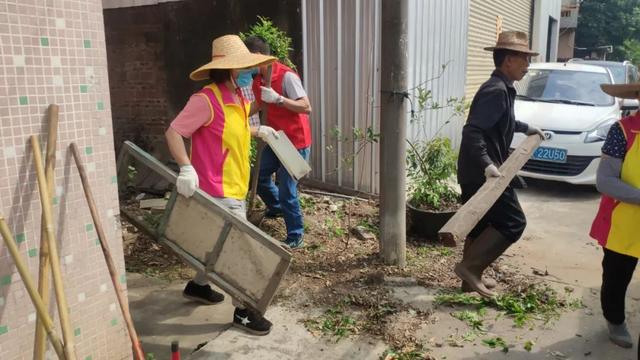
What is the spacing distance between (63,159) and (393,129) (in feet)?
8.23

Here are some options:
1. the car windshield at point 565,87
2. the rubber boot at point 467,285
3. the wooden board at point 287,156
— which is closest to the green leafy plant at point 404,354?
the rubber boot at point 467,285

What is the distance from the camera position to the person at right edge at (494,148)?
363cm

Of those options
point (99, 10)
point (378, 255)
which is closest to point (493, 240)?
point (378, 255)

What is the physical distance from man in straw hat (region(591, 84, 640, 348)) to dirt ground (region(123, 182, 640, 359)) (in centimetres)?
59

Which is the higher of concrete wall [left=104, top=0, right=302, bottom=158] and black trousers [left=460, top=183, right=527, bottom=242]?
concrete wall [left=104, top=0, right=302, bottom=158]

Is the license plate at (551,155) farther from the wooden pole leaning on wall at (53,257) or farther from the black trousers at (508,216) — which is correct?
the wooden pole leaning on wall at (53,257)

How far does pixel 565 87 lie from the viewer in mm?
7926

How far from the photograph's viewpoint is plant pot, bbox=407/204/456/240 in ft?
16.2

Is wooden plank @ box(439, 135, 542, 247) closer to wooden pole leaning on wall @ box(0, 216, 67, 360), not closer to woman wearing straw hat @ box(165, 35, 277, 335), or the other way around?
woman wearing straw hat @ box(165, 35, 277, 335)

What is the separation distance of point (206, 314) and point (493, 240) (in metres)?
2.12

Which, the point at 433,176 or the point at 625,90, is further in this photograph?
the point at 433,176

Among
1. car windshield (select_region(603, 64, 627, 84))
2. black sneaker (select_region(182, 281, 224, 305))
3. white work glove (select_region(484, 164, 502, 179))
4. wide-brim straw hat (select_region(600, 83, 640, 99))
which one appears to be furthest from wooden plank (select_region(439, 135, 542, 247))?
car windshield (select_region(603, 64, 627, 84))

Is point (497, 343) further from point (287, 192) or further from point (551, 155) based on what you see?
point (551, 155)

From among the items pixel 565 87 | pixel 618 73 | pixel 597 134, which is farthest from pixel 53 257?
pixel 618 73
